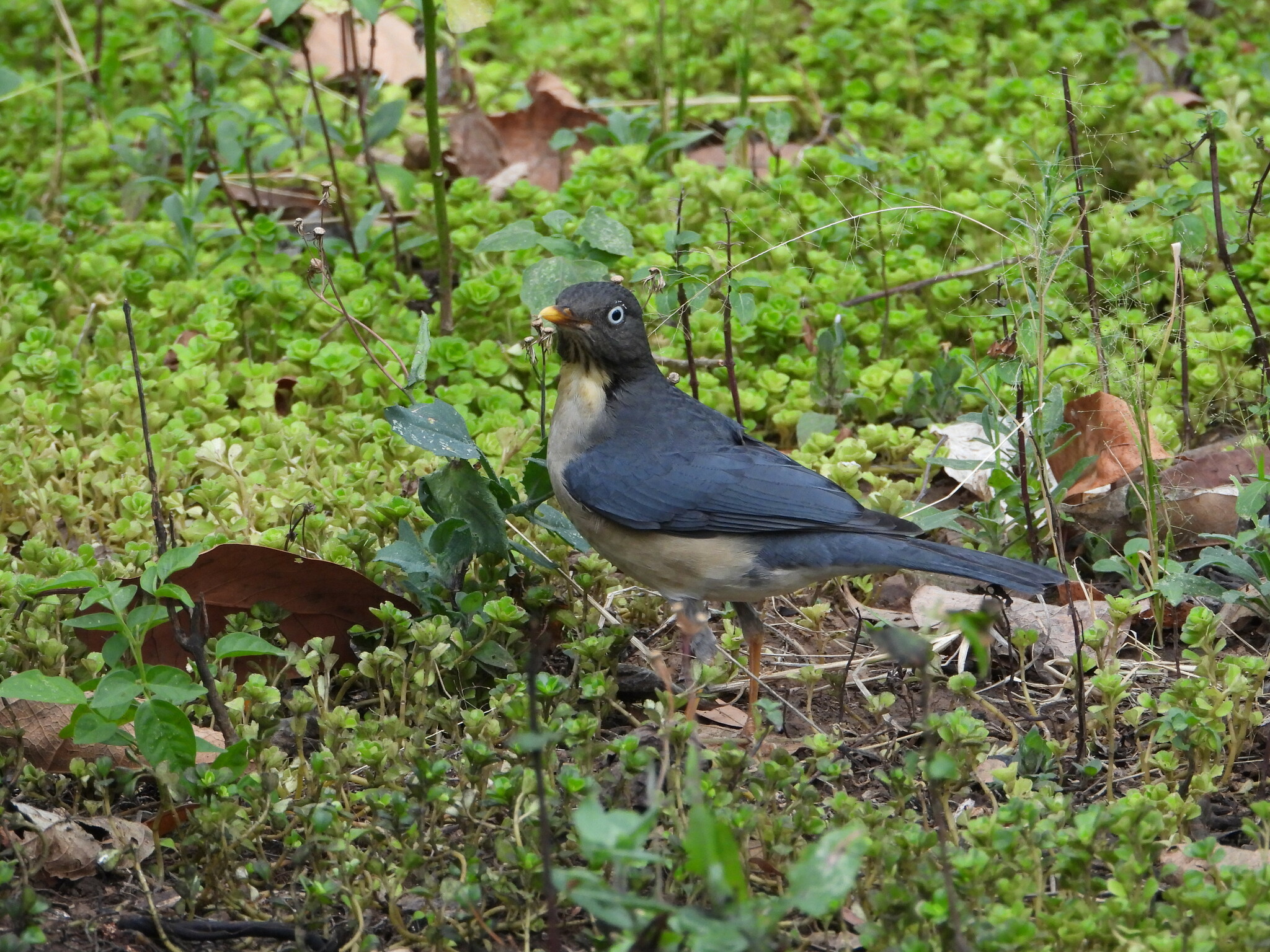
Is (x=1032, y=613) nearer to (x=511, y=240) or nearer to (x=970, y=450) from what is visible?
(x=970, y=450)

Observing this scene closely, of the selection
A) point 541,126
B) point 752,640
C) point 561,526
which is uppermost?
point 541,126

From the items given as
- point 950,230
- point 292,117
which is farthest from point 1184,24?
point 292,117

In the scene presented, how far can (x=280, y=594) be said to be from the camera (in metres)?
4.54

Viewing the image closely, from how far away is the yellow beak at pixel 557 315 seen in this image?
193 inches

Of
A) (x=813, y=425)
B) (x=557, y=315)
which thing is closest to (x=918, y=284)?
(x=813, y=425)

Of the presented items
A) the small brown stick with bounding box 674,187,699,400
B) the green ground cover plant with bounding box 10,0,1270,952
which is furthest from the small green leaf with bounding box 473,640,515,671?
the small brown stick with bounding box 674,187,699,400

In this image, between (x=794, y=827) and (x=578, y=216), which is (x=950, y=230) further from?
(x=794, y=827)

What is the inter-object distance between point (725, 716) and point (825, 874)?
6.60ft

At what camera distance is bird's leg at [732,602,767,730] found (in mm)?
4598

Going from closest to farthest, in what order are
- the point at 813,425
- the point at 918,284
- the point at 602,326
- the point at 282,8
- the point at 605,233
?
the point at 602,326 < the point at 605,233 < the point at 813,425 < the point at 282,8 < the point at 918,284

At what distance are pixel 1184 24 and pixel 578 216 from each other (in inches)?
163

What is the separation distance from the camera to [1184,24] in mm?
8586

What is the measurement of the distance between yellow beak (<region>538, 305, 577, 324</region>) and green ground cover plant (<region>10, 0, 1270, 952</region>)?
0.24 ft

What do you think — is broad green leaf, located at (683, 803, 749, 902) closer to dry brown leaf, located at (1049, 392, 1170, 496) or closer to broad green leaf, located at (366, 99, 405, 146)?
dry brown leaf, located at (1049, 392, 1170, 496)
